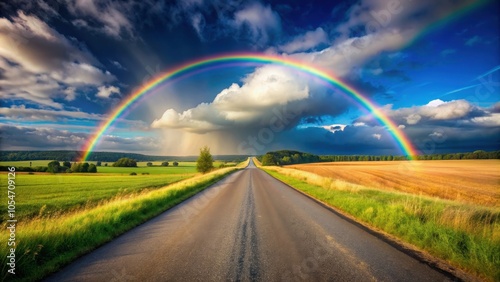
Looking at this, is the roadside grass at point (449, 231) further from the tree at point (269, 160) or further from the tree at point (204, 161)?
the tree at point (269, 160)

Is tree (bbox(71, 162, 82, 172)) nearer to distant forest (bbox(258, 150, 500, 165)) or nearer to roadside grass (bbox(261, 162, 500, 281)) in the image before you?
distant forest (bbox(258, 150, 500, 165))

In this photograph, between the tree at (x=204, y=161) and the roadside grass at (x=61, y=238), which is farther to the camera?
the tree at (x=204, y=161)

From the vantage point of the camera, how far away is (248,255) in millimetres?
5660

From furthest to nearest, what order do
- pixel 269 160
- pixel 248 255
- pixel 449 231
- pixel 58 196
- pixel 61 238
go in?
pixel 269 160
pixel 58 196
pixel 449 231
pixel 61 238
pixel 248 255

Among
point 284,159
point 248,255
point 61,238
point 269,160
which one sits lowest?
point 269,160

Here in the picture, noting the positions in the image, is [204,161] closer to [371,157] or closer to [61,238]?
[61,238]

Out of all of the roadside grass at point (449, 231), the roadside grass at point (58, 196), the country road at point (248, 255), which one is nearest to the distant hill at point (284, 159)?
the roadside grass at point (58, 196)

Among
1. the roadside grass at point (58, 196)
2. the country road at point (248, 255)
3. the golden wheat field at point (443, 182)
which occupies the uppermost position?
the country road at point (248, 255)

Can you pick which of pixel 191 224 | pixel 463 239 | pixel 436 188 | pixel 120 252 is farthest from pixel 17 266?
pixel 436 188

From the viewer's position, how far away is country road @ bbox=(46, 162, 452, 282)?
4648 millimetres

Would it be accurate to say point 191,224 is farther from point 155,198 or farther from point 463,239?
point 463,239

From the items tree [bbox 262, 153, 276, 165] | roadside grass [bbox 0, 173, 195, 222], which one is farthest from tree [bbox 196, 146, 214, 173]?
tree [bbox 262, 153, 276, 165]

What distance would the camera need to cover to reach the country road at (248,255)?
15.3 feet

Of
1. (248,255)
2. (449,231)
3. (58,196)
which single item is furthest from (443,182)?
(58,196)
